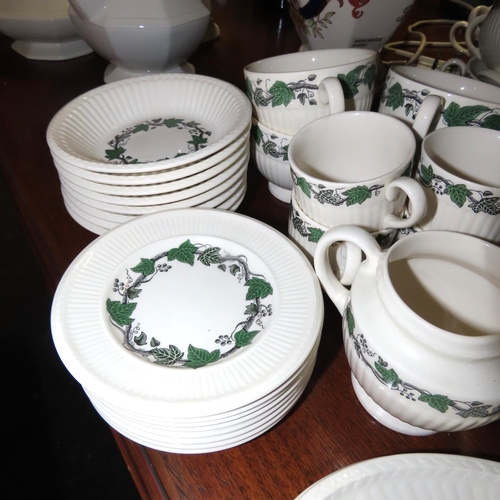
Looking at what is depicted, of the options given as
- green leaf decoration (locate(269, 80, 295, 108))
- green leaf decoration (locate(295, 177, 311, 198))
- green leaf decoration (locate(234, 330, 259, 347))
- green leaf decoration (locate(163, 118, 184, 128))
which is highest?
green leaf decoration (locate(269, 80, 295, 108))

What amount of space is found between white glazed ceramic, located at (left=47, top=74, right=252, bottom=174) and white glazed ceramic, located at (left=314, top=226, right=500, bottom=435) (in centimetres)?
22

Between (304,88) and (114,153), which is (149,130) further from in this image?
(304,88)

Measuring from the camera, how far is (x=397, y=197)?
39 cm

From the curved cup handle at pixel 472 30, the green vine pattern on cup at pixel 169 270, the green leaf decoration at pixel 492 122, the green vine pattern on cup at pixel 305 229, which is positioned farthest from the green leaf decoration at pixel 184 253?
the curved cup handle at pixel 472 30

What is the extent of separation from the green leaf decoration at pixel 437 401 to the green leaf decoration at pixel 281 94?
12.6 inches

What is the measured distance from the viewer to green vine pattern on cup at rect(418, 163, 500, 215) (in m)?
0.35

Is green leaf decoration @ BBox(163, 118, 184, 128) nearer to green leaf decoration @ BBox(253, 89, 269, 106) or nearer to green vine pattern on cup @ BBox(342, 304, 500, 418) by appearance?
green leaf decoration @ BBox(253, 89, 269, 106)

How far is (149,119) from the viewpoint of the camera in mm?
587

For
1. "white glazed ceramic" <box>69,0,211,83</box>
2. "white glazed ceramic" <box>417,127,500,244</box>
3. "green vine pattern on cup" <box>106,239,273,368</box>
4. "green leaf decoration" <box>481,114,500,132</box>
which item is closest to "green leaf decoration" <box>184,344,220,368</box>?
"green vine pattern on cup" <box>106,239,273,368</box>

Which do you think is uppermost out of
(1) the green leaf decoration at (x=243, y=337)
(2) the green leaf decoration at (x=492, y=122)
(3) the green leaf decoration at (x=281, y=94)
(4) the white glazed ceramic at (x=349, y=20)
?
(4) the white glazed ceramic at (x=349, y=20)

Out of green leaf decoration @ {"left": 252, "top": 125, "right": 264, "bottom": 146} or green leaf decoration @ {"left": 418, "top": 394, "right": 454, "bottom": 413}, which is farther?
green leaf decoration @ {"left": 252, "top": 125, "right": 264, "bottom": 146}

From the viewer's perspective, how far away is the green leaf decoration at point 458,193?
14.0 inches

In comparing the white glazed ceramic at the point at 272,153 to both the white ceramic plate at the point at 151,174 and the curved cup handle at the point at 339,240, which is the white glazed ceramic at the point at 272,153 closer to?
the white ceramic plate at the point at 151,174

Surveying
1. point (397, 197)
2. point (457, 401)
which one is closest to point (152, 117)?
point (397, 197)
